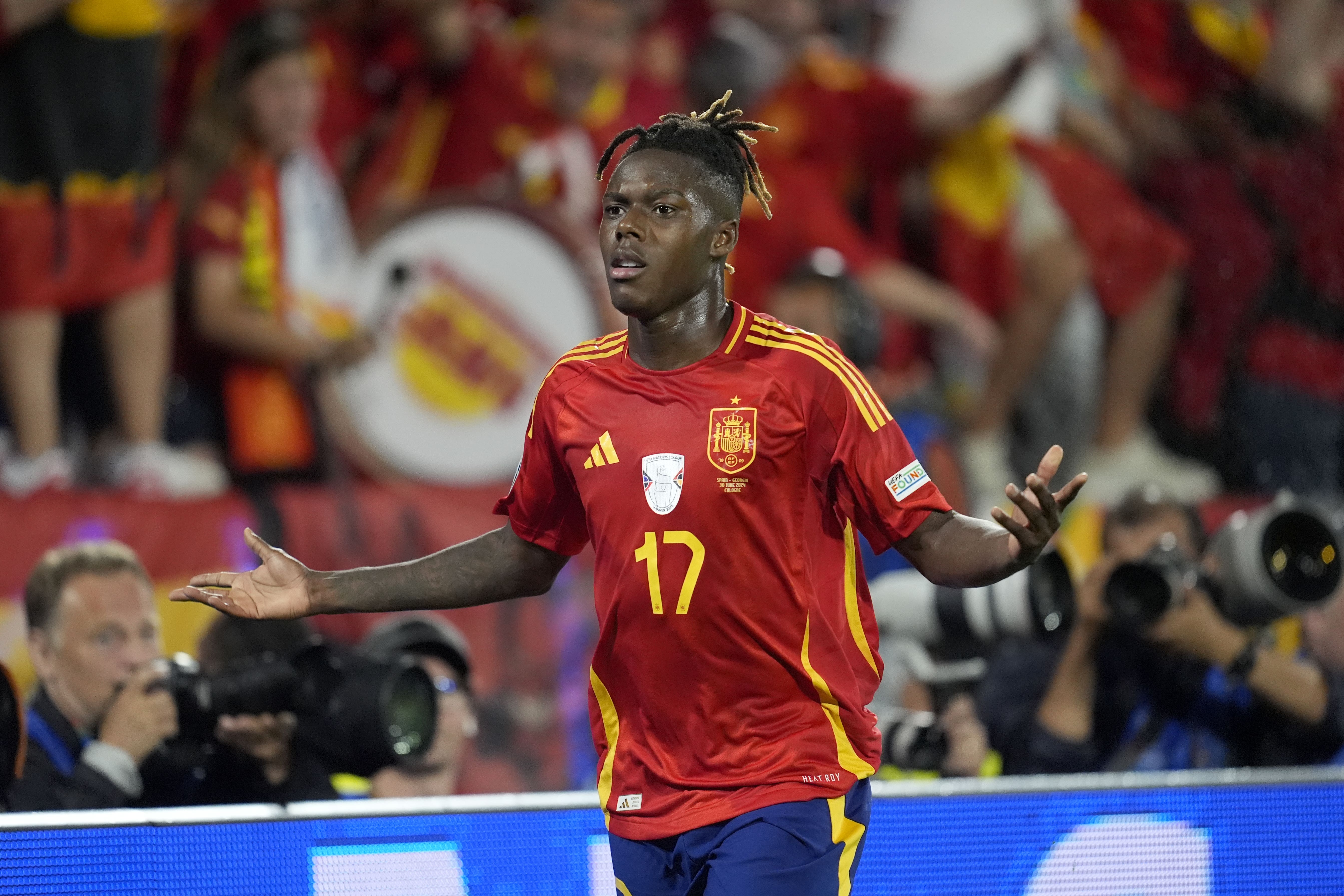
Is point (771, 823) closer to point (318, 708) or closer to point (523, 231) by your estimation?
point (318, 708)

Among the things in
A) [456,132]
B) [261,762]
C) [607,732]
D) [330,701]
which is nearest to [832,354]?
[607,732]

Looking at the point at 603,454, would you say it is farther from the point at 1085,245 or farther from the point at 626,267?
the point at 1085,245

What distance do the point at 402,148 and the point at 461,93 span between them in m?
0.30

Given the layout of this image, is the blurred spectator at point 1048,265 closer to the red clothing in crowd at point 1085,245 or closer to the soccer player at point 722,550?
the red clothing in crowd at point 1085,245

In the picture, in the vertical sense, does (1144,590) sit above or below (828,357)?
below

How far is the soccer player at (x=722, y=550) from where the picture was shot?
7.90 feet

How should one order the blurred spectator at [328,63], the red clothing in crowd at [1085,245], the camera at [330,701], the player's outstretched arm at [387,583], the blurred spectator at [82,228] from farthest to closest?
the red clothing in crowd at [1085,245], the blurred spectator at [328,63], the blurred spectator at [82,228], the camera at [330,701], the player's outstretched arm at [387,583]

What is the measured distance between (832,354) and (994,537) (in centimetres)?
40

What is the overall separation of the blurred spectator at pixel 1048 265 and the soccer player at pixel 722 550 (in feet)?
14.0

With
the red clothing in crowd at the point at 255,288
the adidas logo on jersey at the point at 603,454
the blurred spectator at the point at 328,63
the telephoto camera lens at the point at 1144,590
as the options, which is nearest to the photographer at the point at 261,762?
the adidas logo on jersey at the point at 603,454

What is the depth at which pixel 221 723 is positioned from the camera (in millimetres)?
3420

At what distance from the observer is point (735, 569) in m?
2.43

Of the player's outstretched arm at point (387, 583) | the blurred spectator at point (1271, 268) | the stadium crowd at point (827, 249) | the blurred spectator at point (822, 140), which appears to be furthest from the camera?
the blurred spectator at point (1271, 268)

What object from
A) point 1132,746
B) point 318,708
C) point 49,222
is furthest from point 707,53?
point 318,708
